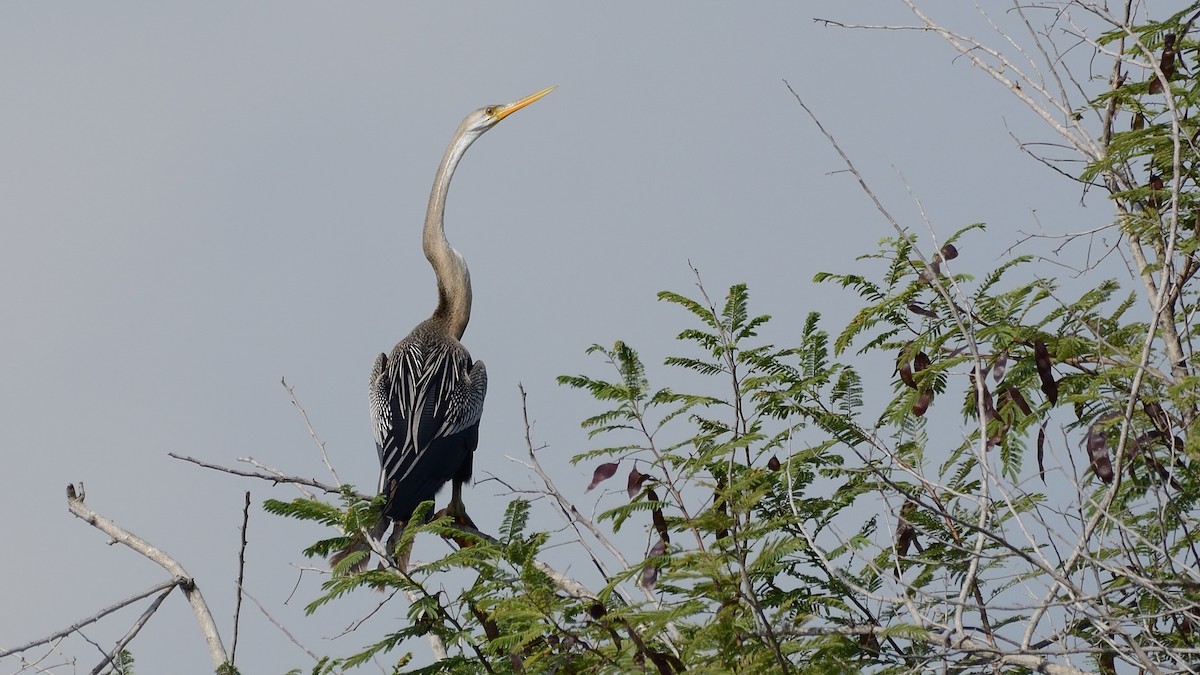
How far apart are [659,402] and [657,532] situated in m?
0.47

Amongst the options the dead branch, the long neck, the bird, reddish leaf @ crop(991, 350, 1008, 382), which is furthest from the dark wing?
reddish leaf @ crop(991, 350, 1008, 382)

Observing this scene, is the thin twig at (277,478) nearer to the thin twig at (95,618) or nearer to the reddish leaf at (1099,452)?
the thin twig at (95,618)

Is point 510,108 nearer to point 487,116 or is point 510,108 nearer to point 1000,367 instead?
point 487,116

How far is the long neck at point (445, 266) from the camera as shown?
810 cm

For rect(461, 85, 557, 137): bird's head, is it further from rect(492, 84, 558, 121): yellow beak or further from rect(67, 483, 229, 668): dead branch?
rect(67, 483, 229, 668): dead branch

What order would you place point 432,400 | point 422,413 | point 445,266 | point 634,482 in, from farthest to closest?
point 445,266, point 432,400, point 422,413, point 634,482

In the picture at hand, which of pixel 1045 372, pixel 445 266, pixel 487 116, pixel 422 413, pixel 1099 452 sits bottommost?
pixel 1099 452

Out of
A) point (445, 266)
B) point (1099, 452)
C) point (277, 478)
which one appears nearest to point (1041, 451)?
point (1099, 452)

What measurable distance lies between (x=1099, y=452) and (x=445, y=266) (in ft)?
17.2

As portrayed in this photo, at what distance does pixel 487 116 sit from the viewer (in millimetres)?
9148

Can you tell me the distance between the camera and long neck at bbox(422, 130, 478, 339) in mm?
8102

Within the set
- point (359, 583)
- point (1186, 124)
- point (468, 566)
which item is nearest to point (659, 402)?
point (468, 566)

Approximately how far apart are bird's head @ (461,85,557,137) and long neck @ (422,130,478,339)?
1.34 feet

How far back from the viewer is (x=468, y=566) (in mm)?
3514
